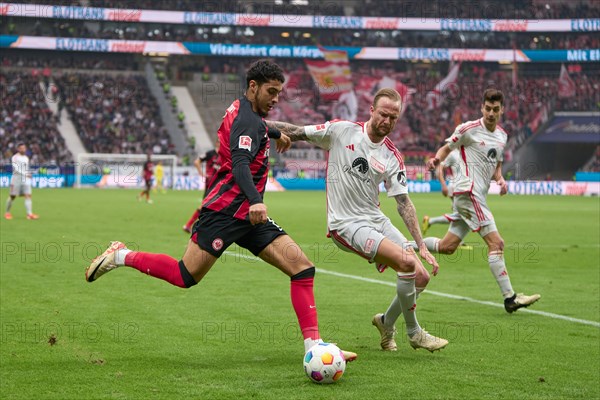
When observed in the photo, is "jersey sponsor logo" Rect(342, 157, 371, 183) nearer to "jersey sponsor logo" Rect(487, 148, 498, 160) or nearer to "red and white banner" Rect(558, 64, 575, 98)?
"jersey sponsor logo" Rect(487, 148, 498, 160)

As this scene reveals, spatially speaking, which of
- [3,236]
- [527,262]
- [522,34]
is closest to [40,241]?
[3,236]

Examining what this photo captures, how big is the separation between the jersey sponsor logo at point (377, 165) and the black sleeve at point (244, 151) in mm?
1266

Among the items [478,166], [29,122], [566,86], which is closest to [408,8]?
[566,86]

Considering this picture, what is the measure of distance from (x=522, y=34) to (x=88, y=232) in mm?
59823

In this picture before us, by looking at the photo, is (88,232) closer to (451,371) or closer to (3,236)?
(3,236)

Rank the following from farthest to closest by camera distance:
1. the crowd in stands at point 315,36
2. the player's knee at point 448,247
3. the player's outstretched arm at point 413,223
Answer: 1. the crowd in stands at point 315,36
2. the player's knee at point 448,247
3. the player's outstretched arm at point 413,223

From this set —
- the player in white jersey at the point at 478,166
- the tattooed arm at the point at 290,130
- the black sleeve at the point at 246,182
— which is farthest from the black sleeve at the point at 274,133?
the player in white jersey at the point at 478,166

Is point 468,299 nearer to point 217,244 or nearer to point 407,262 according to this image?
point 407,262

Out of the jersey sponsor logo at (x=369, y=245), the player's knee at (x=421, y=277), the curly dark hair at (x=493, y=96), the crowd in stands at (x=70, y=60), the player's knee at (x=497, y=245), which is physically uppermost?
the crowd in stands at (x=70, y=60)

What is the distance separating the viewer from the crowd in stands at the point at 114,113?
58125mm

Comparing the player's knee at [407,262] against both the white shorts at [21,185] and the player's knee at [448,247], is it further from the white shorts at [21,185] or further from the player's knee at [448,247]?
the white shorts at [21,185]

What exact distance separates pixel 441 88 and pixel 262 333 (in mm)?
56784

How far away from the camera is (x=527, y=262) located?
1531 cm

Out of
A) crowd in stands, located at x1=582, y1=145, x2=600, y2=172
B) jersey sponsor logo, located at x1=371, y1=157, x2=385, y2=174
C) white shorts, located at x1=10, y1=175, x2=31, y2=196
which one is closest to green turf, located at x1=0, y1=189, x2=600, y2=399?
jersey sponsor logo, located at x1=371, y1=157, x2=385, y2=174
